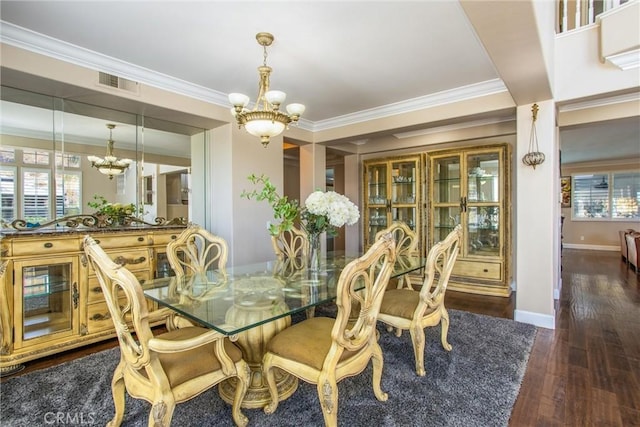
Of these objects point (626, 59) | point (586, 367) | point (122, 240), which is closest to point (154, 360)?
point (122, 240)

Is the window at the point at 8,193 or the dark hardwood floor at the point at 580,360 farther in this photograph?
the window at the point at 8,193

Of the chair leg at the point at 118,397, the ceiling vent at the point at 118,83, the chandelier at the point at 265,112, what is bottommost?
the chair leg at the point at 118,397

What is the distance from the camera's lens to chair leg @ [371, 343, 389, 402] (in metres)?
1.85

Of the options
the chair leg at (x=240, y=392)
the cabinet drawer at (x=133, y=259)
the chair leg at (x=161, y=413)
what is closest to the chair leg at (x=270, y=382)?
the chair leg at (x=240, y=392)

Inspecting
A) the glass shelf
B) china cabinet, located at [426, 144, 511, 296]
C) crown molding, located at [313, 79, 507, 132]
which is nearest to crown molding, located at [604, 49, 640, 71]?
crown molding, located at [313, 79, 507, 132]

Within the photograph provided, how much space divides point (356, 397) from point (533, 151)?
110 inches

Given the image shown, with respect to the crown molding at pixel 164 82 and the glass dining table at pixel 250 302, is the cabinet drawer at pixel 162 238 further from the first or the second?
the crown molding at pixel 164 82

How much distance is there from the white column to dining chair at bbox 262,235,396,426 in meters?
2.19

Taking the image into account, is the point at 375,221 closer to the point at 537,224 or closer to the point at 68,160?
the point at 537,224

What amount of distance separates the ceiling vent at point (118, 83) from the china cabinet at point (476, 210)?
152 inches

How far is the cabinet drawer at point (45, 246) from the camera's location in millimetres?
2357

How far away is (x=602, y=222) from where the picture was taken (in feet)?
29.2

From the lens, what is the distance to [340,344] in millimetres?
1532

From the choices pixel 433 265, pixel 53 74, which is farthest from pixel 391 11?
pixel 53 74
